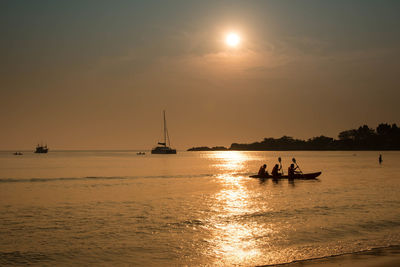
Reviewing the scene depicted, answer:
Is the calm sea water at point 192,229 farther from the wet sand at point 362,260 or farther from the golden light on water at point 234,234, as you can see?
the wet sand at point 362,260

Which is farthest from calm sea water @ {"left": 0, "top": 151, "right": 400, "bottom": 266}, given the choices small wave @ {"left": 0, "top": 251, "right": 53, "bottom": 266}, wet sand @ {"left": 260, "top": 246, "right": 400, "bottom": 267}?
wet sand @ {"left": 260, "top": 246, "right": 400, "bottom": 267}

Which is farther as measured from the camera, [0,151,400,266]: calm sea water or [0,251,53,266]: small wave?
[0,151,400,266]: calm sea water

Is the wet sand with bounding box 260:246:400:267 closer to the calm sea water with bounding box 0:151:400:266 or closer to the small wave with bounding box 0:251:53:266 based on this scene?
the calm sea water with bounding box 0:151:400:266

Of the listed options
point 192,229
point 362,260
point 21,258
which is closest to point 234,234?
point 192,229

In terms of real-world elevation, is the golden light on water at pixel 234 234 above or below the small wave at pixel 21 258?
below

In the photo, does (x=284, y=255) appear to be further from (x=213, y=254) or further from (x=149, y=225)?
(x=149, y=225)

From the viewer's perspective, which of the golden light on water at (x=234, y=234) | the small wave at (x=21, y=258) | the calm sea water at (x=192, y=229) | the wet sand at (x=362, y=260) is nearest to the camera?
the wet sand at (x=362, y=260)

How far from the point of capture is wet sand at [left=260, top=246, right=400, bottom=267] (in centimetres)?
1223

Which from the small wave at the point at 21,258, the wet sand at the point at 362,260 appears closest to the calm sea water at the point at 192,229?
the small wave at the point at 21,258

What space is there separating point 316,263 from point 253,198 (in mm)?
19826

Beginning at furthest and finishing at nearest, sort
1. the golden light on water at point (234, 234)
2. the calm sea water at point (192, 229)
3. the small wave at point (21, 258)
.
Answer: the calm sea water at point (192, 229) → the golden light on water at point (234, 234) → the small wave at point (21, 258)

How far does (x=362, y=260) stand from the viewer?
1277 cm

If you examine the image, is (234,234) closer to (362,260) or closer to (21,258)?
(362,260)

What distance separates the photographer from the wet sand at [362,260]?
12.2m
